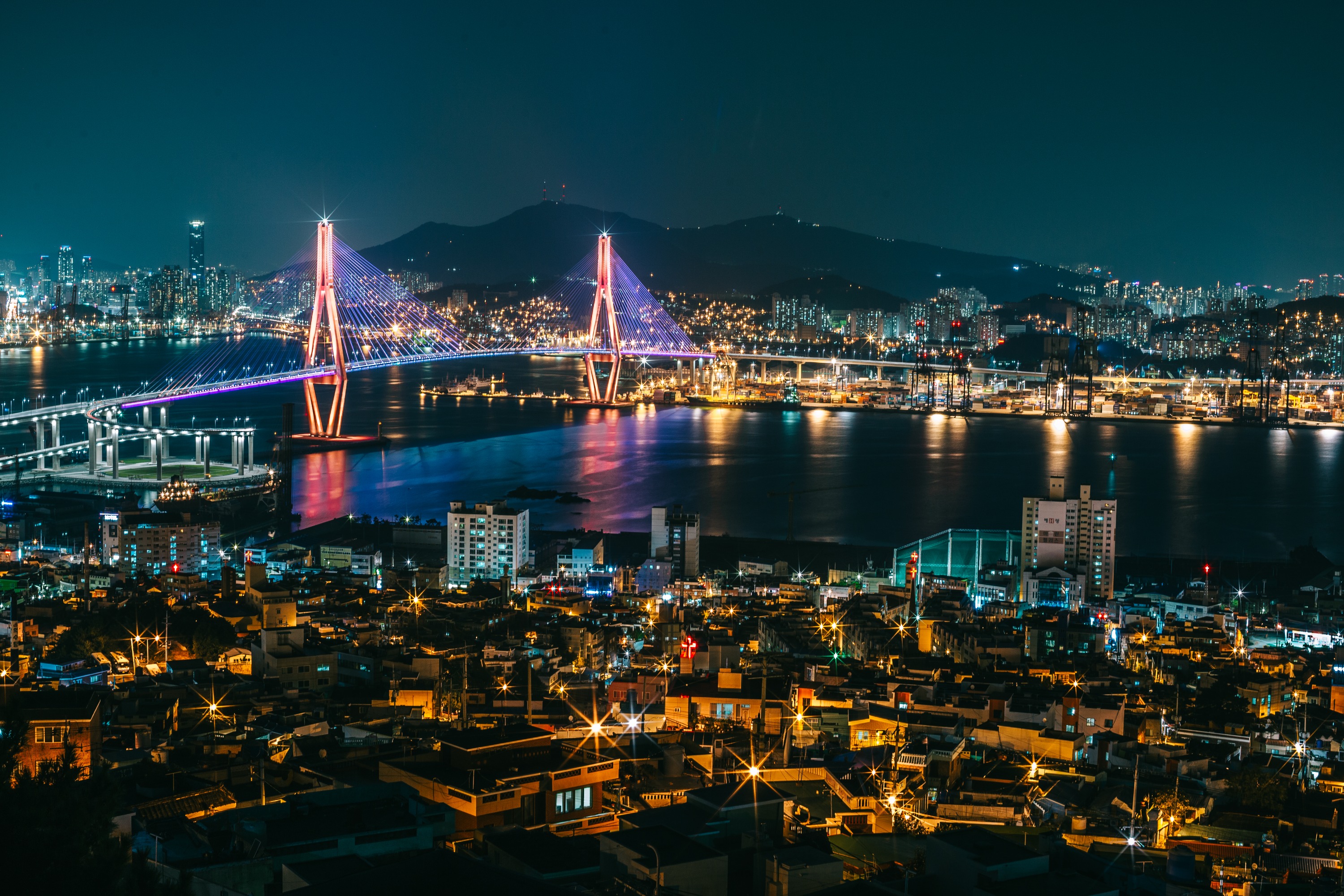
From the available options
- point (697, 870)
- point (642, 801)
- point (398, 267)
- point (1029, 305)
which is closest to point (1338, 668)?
point (642, 801)

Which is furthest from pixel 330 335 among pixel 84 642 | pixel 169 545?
pixel 84 642

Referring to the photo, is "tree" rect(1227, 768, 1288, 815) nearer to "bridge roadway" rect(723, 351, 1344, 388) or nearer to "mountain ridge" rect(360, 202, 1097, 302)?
"bridge roadway" rect(723, 351, 1344, 388)

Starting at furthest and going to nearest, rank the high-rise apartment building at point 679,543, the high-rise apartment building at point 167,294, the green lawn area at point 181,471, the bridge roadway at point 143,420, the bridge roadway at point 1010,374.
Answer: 1. the high-rise apartment building at point 167,294
2. the bridge roadway at point 1010,374
3. the bridge roadway at point 143,420
4. the green lawn area at point 181,471
5. the high-rise apartment building at point 679,543

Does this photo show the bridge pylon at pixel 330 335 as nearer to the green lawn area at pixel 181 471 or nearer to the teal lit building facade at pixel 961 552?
the green lawn area at pixel 181 471

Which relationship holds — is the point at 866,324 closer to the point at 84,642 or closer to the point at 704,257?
the point at 704,257

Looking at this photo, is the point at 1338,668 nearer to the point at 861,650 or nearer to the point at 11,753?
the point at 861,650

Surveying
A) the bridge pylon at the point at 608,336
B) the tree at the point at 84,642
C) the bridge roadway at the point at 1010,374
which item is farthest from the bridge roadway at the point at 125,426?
the bridge roadway at the point at 1010,374

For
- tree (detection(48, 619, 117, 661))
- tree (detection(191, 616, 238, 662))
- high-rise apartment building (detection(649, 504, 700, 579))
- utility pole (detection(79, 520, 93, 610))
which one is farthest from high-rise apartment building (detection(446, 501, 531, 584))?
tree (detection(48, 619, 117, 661))
